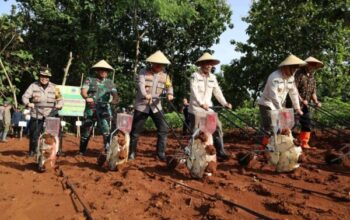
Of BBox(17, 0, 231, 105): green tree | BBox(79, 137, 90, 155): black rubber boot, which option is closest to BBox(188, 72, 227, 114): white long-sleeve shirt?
BBox(79, 137, 90, 155): black rubber boot

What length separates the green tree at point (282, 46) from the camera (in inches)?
992

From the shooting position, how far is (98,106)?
8.26 m

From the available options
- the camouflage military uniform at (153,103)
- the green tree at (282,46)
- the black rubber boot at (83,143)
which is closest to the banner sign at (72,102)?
the black rubber boot at (83,143)

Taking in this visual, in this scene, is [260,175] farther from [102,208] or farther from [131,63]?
[131,63]

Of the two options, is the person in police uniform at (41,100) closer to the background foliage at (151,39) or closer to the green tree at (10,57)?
the green tree at (10,57)

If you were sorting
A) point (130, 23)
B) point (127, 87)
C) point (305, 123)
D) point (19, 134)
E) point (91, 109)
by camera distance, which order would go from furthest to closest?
point (130, 23)
point (127, 87)
point (19, 134)
point (305, 123)
point (91, 109)

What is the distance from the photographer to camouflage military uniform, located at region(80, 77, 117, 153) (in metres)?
8.21

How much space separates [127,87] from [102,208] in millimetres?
24895

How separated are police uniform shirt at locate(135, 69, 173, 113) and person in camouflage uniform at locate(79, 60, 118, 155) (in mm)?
539

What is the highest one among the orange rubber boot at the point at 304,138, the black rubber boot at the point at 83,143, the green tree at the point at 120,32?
the green tree at the point at 120,32

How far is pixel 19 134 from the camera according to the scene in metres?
17.4

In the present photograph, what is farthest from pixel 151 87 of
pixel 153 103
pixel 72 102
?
pixel 72 102

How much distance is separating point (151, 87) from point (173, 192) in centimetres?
285

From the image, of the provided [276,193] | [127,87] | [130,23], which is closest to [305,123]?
[276,193]
